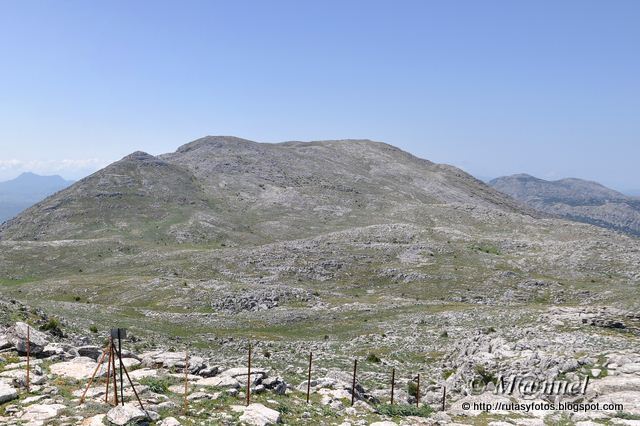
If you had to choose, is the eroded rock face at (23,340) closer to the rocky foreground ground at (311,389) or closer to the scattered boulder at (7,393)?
the rocky foreground ground at (311,389)

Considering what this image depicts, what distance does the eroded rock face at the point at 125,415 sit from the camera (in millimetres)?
18047

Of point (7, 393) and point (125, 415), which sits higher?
point (7, 393)

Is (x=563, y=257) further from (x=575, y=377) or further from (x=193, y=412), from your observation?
(x=193, y=412)

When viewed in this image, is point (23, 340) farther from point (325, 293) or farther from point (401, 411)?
point (325, 293)

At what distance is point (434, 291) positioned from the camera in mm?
79688

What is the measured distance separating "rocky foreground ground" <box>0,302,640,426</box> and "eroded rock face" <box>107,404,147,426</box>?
0.15 ft

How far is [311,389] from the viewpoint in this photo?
91.2 ft

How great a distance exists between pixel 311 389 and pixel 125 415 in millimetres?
12703

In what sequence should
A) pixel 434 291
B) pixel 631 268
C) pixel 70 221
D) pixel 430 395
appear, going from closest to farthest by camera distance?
pixel 430 395
pixel 434 291
pixel 631 268
pixel 70 221

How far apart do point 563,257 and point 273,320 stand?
70.9 m

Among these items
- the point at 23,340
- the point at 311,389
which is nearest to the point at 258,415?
the point at 311,389

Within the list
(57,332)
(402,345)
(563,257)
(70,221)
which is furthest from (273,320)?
(70,221)

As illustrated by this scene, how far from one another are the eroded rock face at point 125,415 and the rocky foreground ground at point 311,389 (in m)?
0.04

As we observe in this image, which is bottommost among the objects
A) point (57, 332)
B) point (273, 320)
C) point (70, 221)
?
point (273, 320)
